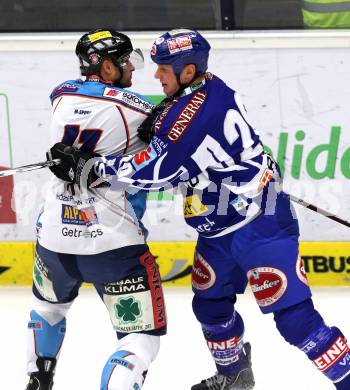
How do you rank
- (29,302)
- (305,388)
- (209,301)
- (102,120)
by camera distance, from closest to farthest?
(102,120) < (209,301) < (305,388) < (29,302)

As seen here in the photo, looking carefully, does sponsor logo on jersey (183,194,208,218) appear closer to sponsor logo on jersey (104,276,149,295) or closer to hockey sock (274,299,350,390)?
sponsor logo on jersey (104,276,149,295)

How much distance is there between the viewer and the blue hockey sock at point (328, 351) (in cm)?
367

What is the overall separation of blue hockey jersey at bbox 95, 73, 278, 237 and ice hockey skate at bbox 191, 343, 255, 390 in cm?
71

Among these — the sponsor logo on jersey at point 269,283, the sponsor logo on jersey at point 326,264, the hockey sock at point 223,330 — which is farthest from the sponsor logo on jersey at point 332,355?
the sponsor logo on jersey at point 326,264

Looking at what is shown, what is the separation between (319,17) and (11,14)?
1.56 m

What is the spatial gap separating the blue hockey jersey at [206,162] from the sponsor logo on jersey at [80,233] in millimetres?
167

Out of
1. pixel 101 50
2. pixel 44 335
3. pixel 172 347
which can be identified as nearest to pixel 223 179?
pixel 101 50

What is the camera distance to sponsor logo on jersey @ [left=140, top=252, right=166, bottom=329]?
3762 millimetres

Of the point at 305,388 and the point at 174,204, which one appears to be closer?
the point at 305,388

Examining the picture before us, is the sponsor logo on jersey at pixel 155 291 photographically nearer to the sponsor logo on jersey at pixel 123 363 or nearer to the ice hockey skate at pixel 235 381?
the sponsor logo on jersey at pixel 123 363

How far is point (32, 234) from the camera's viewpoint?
5.63 m

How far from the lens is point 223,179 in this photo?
12.1 feet

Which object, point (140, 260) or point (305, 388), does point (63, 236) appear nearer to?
point (140, 260)

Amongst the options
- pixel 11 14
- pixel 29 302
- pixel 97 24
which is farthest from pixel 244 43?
pixel 29 302
